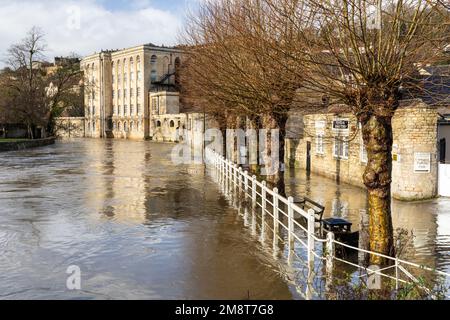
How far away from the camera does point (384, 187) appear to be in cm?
925

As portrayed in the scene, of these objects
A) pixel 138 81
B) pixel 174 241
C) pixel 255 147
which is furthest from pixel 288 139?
pixel 138 81

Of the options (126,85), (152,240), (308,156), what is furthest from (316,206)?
(126,85)

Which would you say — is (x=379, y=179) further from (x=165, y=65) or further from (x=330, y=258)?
(x=165, y=65)

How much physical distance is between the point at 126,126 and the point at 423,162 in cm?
7584

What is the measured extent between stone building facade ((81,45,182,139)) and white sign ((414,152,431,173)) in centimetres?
6414

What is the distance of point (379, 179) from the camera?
362 inches

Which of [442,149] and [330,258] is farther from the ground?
[442,149]

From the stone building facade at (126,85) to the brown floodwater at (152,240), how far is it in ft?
198

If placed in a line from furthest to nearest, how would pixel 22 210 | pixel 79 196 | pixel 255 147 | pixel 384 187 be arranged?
pixel 255 147, pixel 79 196, pixel 22 210, pixel 384 187

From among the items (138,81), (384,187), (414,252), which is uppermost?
(138,81)

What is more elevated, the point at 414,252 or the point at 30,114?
the point at 30,114
